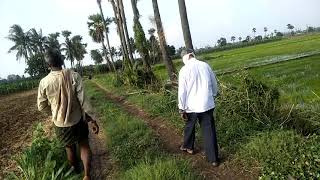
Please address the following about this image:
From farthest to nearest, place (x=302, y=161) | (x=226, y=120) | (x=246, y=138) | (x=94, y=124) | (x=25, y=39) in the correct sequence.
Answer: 1. (x=25, y=39)
2. (x=226, y=120)
3. (x=246, y=138)
4. (x=94, y=124)
5. (x=302, y=161)

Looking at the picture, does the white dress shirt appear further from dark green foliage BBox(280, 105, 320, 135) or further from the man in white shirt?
dark green foliage BBox(280, 105, 320, 135)

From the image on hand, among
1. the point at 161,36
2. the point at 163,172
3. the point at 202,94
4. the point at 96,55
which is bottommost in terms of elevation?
the point at 163,172

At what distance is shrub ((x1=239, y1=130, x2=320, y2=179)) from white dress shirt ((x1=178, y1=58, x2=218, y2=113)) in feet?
2.92

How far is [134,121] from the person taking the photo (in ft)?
30.9

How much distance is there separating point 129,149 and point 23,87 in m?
52.9

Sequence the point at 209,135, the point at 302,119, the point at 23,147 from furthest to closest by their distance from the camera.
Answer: the point at 23,147 < the point at 302,119 < the point at 209,135

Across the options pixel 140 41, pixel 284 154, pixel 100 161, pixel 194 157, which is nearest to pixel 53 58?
pixel 100 161

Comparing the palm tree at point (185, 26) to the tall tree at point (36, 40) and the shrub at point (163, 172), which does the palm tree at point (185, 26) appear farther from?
the tall tree at point (36, 40)

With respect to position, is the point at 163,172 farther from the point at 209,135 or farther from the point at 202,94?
the point at 202,94

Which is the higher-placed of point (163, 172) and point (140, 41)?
point (140, 41)

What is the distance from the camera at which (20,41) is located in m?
81.9

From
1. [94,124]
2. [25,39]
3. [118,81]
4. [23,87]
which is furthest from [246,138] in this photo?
[25,39]

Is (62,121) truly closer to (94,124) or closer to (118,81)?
(94,124)

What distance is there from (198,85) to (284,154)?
156 centimetres
